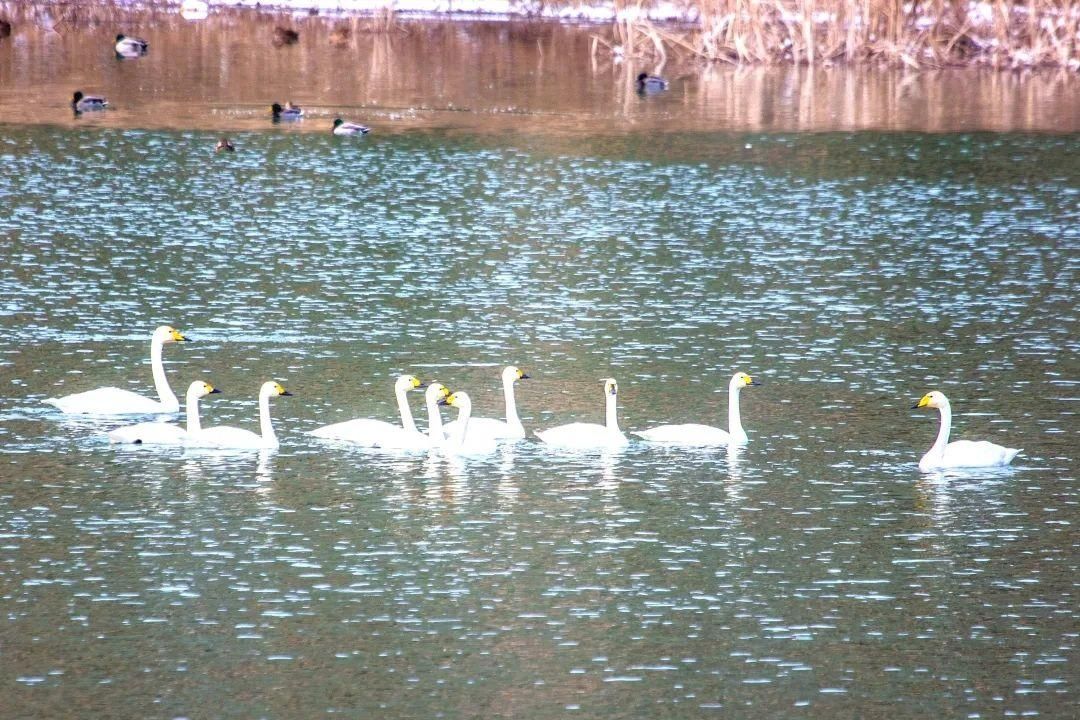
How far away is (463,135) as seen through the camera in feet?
141

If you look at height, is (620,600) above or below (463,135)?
below

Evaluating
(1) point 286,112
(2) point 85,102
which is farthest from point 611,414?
(2) point 85,102

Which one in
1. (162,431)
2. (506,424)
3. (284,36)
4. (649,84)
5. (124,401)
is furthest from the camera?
(284,36)

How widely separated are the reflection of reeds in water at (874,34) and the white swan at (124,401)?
1389 inches

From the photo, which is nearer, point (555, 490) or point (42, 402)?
point (555, 490)

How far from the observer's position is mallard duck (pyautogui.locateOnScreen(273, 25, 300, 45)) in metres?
60.8

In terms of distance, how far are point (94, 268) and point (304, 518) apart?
1269cm

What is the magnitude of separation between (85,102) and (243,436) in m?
27.6

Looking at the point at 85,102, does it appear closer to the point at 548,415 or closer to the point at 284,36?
the point at 284,36

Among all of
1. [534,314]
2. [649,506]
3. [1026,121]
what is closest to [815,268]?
[534,314]

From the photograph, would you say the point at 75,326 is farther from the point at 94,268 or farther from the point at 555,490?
the point at 555,490

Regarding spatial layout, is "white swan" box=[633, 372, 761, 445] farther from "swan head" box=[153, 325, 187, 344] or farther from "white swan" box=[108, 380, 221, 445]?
"swan head" box=[153, 325, 187, 344]

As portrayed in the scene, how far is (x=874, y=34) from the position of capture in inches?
2238

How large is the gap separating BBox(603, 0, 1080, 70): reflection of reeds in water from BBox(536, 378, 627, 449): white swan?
35.8 metres
